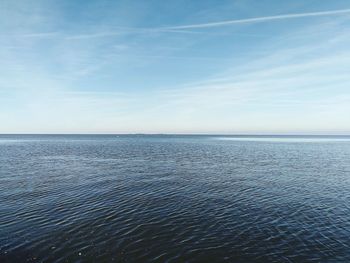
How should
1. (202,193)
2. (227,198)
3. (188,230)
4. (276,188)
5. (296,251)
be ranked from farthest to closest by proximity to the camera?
(276,188)
(202,193)
(227,198)
(188,230)
(296,251)

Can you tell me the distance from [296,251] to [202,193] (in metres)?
13.4

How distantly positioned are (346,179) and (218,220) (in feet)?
95.5

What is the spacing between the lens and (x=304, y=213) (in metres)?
20.3

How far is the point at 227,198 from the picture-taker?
2464 centimetres

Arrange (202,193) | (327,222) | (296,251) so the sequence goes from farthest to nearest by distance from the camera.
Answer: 1. (202,193)
2. (327,222)
3. (296,251)

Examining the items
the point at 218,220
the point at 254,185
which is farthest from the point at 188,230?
the point at 254,185

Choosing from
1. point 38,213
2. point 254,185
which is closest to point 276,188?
point 254,185

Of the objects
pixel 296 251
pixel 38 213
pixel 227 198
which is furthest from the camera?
pixel 227 198

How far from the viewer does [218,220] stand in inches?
732

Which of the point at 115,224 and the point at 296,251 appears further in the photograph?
the point at 115,224

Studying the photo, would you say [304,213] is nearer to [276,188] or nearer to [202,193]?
[276,188]

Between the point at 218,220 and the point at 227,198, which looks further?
the point at 227,198

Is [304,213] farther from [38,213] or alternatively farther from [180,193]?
[38,213]

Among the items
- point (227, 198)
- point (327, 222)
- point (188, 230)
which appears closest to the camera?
point (188, 230)
